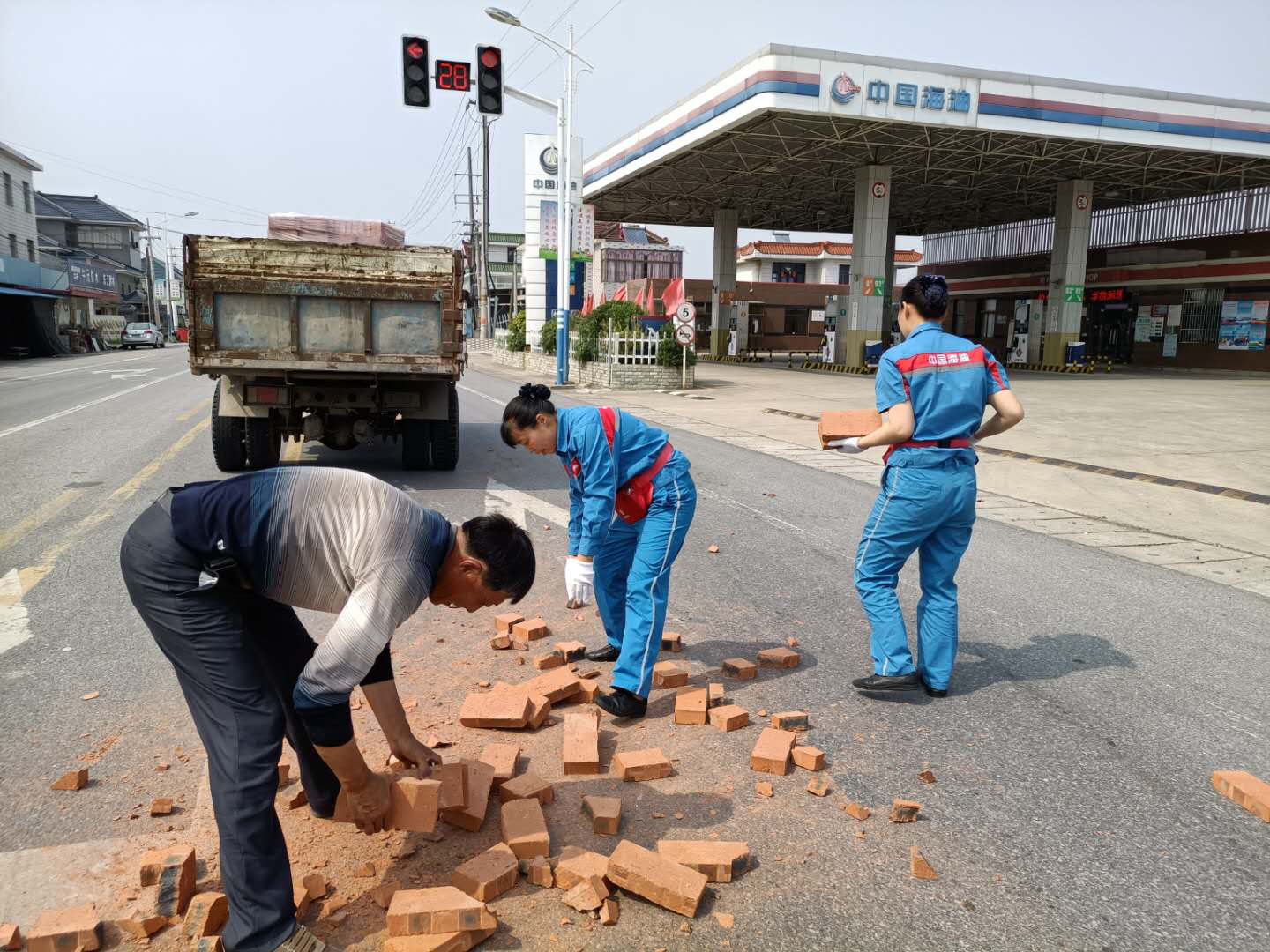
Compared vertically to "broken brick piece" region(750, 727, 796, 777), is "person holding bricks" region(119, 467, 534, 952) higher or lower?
higher

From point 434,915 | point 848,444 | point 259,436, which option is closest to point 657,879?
point 434,915

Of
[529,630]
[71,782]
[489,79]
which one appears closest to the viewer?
[71,782]

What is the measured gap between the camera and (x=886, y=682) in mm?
4309

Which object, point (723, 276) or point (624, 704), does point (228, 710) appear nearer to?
point (624, 704)

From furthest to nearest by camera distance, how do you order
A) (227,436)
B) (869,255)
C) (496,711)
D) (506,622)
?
(869,255)
(227,436)
(506,622)
(496,711)

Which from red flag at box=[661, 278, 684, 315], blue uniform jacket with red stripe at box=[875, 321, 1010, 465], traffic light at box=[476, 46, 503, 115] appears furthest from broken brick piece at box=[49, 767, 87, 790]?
red flag at box=[661, 278, 684, 315]

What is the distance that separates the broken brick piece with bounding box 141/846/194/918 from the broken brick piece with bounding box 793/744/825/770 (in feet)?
7.23

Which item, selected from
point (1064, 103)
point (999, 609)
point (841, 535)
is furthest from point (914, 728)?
point (1064, 103)

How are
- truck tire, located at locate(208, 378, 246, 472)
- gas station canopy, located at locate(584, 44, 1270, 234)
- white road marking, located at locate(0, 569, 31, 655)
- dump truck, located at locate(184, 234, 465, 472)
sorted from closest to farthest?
white road marking, located at locate(0, 569, 31, 655) → dump truck, located at locate(184, 234, 465, 472) → truck tire, located at locate(208, 378, 246, 472) → gas station canopy, located at locate(584, 44, 1270, 234)

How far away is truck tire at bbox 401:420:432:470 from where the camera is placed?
980 cm

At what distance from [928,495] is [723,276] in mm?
40304

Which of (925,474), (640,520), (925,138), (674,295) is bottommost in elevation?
(640,520)

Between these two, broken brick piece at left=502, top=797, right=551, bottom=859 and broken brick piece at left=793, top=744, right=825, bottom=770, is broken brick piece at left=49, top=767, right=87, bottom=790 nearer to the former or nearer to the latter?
broken brick piece at left=502, top=797, right=551, bottom=859

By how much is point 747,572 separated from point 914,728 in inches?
99.2
